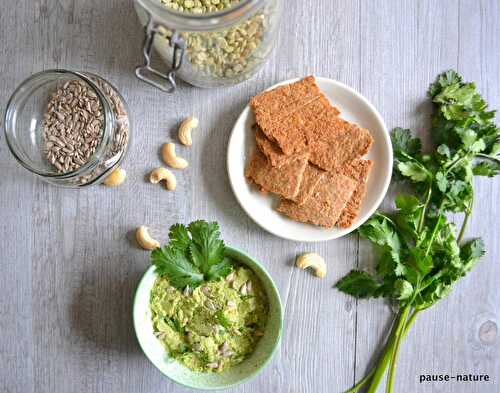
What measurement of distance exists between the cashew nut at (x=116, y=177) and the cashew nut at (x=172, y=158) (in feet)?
0.41

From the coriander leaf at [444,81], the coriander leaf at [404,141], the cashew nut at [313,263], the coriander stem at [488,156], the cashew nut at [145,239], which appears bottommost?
the cashew nut at [145,239]

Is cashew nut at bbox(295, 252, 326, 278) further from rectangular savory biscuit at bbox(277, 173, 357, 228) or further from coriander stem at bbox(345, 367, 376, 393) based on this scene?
coriander stem at bbox(345, 367, 376, 393)

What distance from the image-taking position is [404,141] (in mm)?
1453

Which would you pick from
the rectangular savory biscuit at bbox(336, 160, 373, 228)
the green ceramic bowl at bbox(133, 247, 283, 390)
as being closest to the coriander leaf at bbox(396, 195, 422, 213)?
the rectangular savory biscuit at bbox(336, 160, 373, 228)

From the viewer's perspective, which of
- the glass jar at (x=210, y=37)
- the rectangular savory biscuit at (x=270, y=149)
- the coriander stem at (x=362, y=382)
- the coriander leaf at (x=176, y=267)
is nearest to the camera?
the glass jar at (x=210, y=37)

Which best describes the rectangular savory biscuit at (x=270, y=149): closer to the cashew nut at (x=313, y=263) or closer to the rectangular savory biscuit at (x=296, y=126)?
the rectangular savory biscuit at (x=296, y=126)

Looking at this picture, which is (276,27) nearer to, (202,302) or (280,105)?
(280,105)

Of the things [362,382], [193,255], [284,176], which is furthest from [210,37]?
[362,382]

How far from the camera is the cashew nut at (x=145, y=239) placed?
1413 mm

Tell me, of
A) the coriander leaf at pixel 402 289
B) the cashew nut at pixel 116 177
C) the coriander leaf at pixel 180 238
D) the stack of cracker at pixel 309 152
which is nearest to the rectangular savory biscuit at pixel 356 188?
the stack of cracker at pixel 309 152

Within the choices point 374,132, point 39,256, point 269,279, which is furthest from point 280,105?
point 39,256

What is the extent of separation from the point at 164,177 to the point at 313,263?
0.48 meters

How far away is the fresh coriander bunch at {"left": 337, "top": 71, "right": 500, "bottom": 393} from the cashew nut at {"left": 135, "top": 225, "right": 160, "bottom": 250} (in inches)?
21.3

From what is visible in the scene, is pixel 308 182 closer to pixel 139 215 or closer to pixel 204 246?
pixel 204 246
